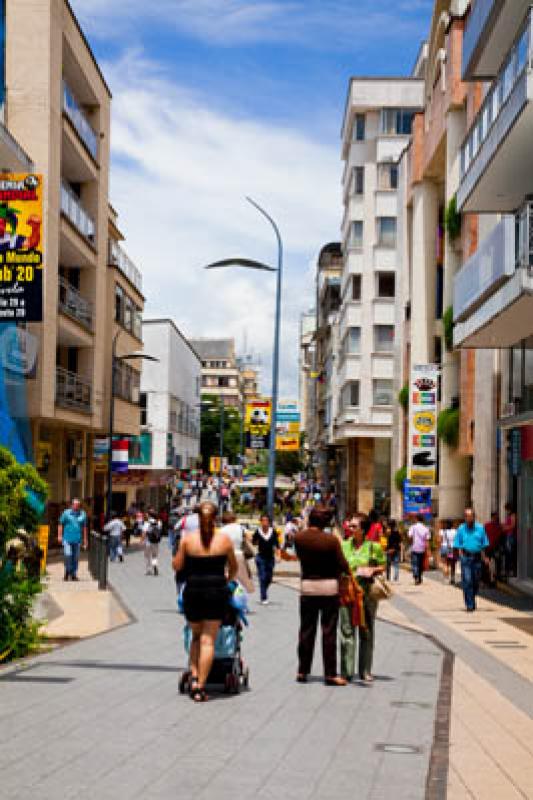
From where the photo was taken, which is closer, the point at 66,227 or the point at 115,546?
the point at 66,227

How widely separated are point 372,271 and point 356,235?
2138 mm

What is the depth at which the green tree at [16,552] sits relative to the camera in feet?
40.6

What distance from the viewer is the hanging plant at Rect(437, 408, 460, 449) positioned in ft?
125

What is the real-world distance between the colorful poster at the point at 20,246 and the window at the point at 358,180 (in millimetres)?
40314

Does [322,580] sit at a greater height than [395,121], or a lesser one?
lesser

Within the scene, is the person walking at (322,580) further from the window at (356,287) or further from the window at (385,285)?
the window at (356,287)

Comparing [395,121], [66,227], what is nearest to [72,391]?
[66,227]

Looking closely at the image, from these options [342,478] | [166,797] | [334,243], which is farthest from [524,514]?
[334,243]

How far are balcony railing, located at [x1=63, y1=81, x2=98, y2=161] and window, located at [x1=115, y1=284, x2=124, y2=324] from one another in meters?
7.30

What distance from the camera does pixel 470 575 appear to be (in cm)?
2097

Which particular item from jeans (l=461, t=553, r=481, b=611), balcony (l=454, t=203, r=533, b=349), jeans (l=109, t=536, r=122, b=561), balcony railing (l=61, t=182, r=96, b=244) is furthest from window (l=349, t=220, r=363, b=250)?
jeans (l=461, t=553, r=481, b=611)

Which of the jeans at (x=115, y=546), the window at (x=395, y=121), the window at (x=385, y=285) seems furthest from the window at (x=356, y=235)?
the jeans at (x=115, y=546)

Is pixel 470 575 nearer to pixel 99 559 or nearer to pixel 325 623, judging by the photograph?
pixel 99 559

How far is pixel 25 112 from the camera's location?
3409 cm
